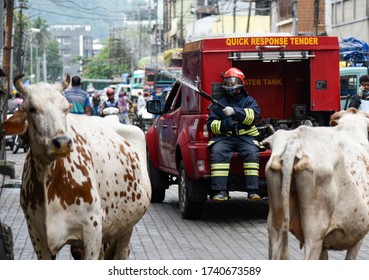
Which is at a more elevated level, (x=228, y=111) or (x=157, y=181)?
(x=228, y=111)

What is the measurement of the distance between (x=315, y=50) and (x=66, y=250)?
16.3 feet

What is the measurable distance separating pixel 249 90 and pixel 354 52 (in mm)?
24293

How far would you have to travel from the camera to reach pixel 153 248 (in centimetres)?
1326

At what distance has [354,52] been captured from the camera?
Answer: 135ft

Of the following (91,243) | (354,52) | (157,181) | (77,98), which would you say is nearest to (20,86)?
(91,243)

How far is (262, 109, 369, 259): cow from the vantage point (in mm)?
8430

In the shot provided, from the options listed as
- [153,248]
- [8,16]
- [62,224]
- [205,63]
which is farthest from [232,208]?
[8,16]

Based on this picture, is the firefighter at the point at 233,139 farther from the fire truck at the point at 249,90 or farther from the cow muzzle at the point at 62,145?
the cow muzzle at the point at 62,145

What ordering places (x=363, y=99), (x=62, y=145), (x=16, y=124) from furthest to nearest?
(x=363, y=99) < (x=16, y=124) < (x=62, y=145)

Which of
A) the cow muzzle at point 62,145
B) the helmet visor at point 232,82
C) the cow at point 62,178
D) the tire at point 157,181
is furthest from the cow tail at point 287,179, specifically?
the tire at point 157,181

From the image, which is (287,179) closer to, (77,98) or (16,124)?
(16,124)

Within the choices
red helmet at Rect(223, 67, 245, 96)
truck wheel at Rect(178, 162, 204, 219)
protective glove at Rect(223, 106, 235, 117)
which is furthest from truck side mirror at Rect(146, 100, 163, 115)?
protective glove at Rect(223, 106, 235, 117)

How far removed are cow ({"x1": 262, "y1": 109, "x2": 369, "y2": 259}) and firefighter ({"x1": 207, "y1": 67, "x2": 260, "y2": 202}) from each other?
5637mm

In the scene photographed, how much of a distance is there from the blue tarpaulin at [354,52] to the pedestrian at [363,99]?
20.9 meters
